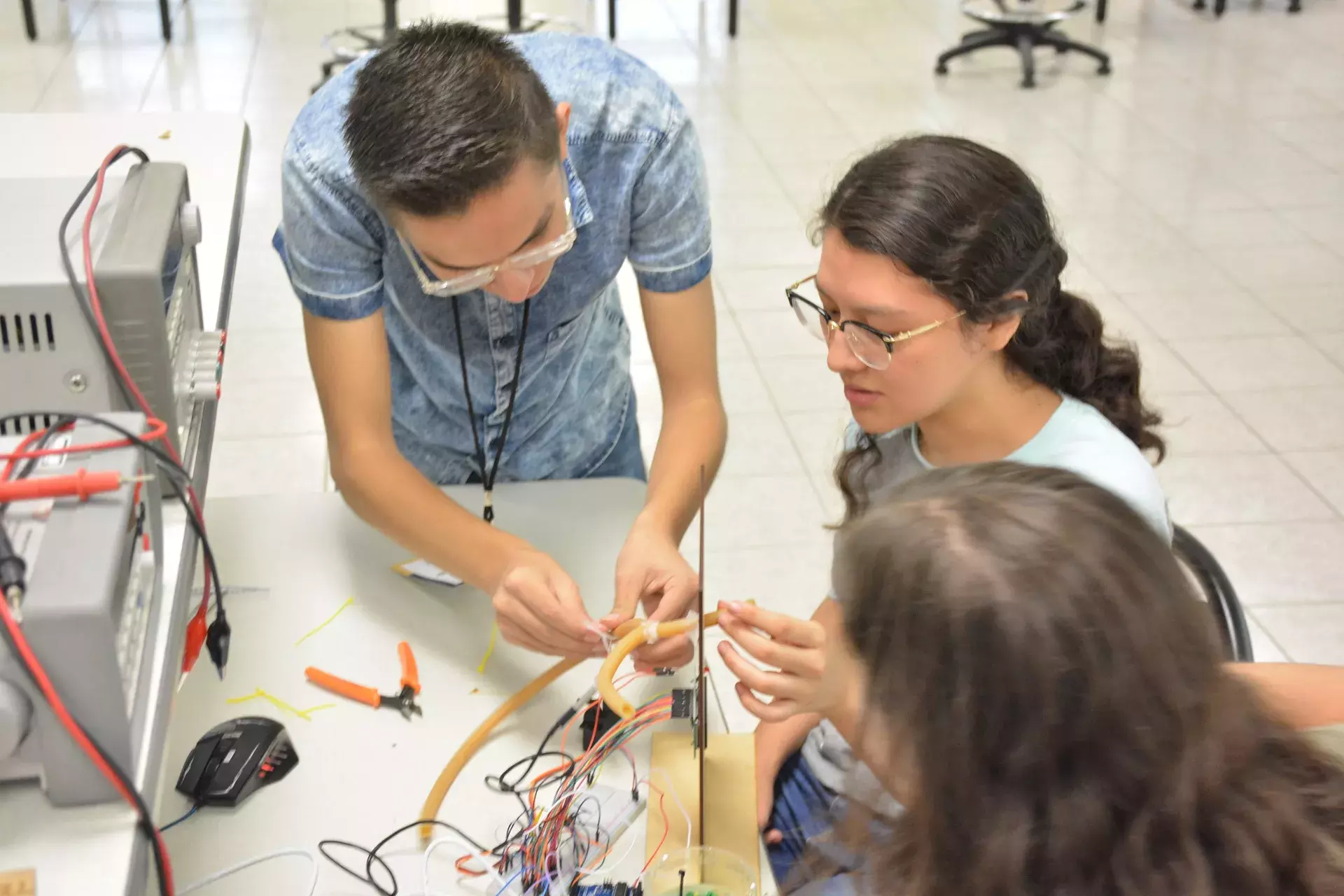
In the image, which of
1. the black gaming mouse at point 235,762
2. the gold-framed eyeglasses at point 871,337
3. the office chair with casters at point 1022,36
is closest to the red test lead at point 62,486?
the black gaming mouse at point 235,762

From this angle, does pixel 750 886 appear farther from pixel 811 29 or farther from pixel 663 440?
pixel 811 29

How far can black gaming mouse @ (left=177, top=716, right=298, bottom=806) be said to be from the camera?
1207mm

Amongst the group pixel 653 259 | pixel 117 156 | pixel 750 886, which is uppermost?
pixel 117 156

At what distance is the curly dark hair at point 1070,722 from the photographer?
0.82 metres

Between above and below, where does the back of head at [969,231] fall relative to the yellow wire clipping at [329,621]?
above

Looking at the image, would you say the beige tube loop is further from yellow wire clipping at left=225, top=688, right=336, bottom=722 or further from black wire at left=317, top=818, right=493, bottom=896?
yellow wire clipping at left=225, top=688, right=336, bottom=722

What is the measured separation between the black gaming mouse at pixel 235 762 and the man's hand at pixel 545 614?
25 centimetres

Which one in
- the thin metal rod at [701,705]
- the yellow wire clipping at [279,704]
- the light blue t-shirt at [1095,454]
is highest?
the light blue t-shirt at [1095,454]

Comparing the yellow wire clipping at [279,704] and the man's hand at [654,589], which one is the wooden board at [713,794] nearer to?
the man's hand at [654,589]

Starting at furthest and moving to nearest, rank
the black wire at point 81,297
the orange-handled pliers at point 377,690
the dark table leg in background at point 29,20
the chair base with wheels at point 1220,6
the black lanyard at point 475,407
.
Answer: the chair base with wheels at point 1220,6
the dark table leg in background at point 29,20
the black lanyard at point 475,407
the orange-handled pliers at point 377,690
the black wire at point 81,297

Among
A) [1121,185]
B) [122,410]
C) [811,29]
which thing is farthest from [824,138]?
[122,410]

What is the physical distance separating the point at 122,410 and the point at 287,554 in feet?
1.38

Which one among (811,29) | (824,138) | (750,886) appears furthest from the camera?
(811,29)

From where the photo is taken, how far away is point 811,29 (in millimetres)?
6465
